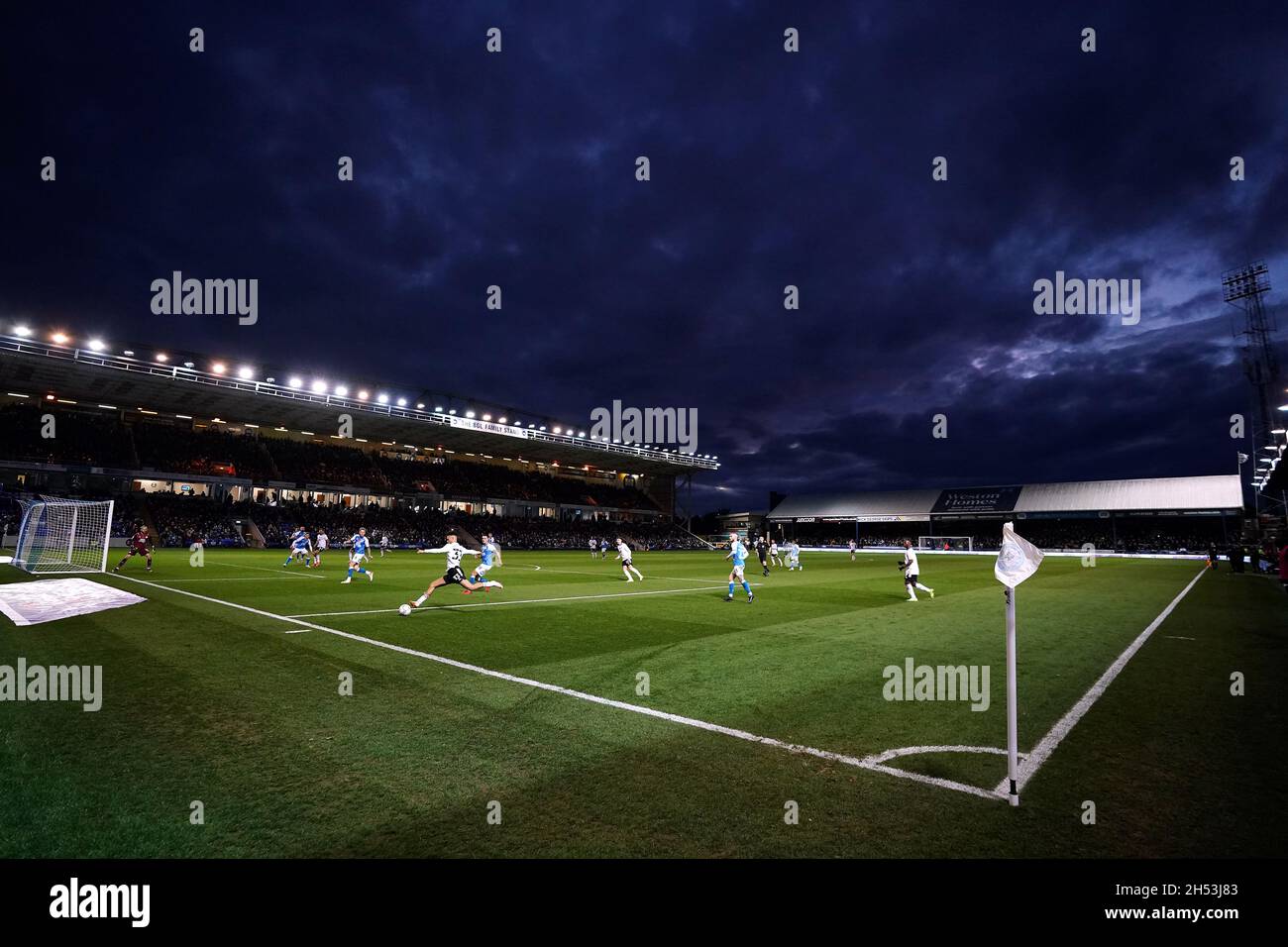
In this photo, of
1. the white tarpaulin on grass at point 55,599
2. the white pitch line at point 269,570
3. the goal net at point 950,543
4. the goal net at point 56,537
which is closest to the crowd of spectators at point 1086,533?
the goal net at point 950,543

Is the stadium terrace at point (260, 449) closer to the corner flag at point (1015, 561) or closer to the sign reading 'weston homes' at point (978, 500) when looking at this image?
the sign reading 'weston homes' at point (978, 500)

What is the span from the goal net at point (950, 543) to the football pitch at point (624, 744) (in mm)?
66440

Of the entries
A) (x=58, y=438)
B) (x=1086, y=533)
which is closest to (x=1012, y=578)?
(x=58, y=438)

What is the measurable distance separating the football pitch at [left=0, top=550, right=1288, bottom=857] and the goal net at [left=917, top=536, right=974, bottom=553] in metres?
66.4

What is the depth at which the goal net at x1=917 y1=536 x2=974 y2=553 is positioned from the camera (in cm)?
7281

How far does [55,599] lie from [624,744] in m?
16.2

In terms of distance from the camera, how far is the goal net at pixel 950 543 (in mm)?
72812

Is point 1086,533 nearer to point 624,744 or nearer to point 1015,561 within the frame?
point 1015,561

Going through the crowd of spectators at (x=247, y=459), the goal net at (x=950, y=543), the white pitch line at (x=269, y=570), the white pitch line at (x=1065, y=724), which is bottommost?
the goal net at (x=950, y=543)

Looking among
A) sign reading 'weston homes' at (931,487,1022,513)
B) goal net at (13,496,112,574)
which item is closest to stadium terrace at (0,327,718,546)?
goal net at (13,496,112,574)

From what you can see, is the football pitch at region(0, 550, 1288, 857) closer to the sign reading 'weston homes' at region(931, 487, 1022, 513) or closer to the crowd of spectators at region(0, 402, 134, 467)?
the crowd of spectators at region(0, 402, 134, 467)

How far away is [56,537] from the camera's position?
25.2 meters

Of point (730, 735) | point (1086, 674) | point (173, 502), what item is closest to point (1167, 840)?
point (730, 735)
